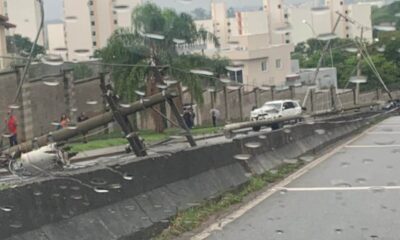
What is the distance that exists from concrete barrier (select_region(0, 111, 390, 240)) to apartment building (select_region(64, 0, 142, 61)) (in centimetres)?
185

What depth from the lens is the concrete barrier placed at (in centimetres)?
650

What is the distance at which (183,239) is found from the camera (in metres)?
8.30

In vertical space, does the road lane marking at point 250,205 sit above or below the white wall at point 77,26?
below

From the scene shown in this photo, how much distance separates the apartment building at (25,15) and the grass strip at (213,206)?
2959 mm

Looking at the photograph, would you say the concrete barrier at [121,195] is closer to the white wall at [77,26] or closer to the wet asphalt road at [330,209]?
the wet asphalt road at [330,209]

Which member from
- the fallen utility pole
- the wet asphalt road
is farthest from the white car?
the fallen utility pole

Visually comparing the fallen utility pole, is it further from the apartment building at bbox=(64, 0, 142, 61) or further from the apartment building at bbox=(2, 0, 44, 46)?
the apartment building at bbox=(2, 0, 44, 46)

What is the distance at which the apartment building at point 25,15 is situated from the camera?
9610 millimetres

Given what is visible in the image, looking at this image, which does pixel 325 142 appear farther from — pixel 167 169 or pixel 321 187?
pixel 167 169

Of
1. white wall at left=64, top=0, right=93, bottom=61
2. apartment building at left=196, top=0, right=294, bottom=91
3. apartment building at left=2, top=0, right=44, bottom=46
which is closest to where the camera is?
apartment building at left=2, top=0, right=44, bottom=46

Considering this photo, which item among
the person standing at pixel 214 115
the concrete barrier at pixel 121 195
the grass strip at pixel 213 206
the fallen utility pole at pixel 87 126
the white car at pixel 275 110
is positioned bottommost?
the white car at pixel 275 110

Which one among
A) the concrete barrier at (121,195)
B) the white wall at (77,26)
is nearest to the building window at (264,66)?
the concrete barrier at (121,195)

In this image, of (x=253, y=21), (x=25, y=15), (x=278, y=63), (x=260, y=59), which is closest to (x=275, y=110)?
(x=278, y=63)

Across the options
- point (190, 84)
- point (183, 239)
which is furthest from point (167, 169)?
point (190, 84)
